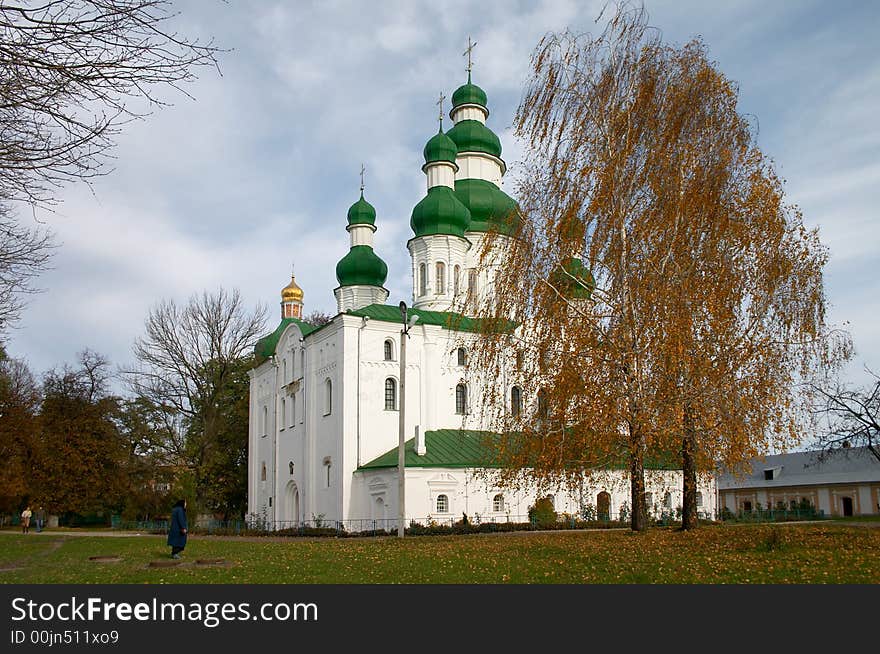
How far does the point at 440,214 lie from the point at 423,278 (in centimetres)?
312

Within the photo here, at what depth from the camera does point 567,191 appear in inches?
725

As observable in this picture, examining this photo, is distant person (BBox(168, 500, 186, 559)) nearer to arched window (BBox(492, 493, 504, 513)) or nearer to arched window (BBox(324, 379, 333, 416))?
arched window (BBox(492, 493, 504, 513))

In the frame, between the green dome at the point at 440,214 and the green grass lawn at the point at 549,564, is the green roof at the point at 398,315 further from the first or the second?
the green grass lawn at the point at 549,564

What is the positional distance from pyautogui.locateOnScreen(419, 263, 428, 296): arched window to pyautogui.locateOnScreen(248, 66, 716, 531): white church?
0.07m

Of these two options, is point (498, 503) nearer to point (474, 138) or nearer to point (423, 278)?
point (423, 278)

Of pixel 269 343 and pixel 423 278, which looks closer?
pixel 423 278

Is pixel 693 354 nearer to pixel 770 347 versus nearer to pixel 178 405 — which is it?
pixel 770 347

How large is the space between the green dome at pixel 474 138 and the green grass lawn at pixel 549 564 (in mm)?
28137

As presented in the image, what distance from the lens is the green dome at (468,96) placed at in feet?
140

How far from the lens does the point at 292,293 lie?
45.7 metres

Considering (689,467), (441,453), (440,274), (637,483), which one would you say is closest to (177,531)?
(637,483)

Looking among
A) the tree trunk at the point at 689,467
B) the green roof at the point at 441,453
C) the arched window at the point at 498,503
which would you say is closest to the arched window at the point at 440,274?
the green roof at the point at 441,453
